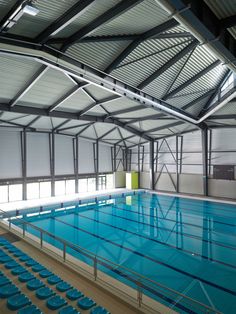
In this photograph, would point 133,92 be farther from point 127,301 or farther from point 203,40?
point 127,301

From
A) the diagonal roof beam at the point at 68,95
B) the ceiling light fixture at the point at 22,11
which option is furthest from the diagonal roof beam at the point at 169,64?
the ceiling light fixture at the point at 22,11

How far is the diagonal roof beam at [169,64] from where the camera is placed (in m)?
9.80

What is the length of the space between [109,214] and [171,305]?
11239 millimetres

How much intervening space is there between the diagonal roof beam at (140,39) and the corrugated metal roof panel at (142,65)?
0.42m

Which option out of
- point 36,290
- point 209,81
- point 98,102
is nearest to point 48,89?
point 98,102

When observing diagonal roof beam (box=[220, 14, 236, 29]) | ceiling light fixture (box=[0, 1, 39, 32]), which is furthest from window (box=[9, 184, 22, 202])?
diagonal roof beam (box=[220, 14, 236, 29])

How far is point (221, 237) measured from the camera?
13180mm

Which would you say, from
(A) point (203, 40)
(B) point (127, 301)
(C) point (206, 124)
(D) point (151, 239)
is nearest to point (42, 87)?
(A) point (203, 40)

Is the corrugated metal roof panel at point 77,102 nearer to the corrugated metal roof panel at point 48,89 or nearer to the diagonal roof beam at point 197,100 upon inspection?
the corrugated metal roof panel at point 48,89

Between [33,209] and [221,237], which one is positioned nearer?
[221,237]

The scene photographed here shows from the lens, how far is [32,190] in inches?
909

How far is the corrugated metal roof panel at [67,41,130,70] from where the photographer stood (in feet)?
29.3

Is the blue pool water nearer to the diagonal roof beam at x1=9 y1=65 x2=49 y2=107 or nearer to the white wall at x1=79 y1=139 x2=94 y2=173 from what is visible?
the white wall at x1=79 y1=139 x2=94 y2=173

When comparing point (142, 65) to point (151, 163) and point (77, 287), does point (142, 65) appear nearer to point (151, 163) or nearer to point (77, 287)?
point (77, 287)
